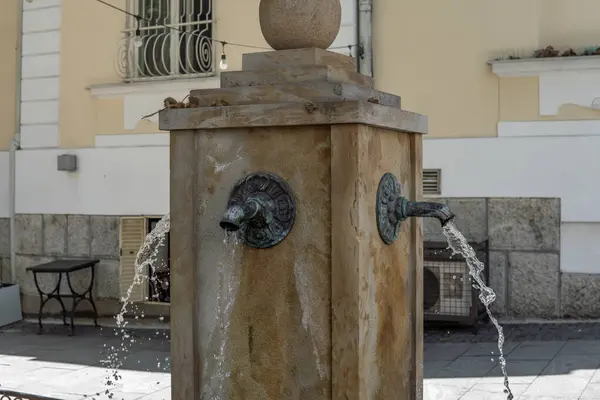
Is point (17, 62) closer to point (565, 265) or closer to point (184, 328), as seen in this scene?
point (565, 265)

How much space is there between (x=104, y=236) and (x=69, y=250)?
0.58 metres

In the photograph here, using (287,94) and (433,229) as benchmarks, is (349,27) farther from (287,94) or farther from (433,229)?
(287,94)

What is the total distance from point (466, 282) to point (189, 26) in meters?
4.67

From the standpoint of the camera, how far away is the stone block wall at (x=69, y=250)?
10719 millimetres

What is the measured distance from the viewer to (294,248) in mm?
3699

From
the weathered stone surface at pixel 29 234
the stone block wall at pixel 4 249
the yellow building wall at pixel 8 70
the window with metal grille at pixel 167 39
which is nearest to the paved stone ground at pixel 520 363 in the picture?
the window with metal grille at pixel 167 39

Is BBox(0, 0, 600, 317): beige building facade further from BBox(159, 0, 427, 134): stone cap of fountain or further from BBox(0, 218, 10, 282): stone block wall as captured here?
BBox(159, 0, 427, 134): stone cap of fountain

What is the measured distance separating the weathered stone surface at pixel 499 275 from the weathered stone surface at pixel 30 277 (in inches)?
214

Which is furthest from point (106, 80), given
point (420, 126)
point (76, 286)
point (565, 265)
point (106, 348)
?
point (420, 126)

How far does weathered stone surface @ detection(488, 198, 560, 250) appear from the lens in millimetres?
8766

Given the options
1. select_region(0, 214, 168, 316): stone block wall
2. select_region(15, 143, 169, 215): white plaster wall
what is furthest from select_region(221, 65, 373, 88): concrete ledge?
select_region(0, 214, 168, 316): stone block wall

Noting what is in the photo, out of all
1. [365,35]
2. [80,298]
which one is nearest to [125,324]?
[80,298]

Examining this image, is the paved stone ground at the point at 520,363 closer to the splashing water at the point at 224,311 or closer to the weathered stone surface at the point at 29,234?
the splashing water at the point at 224,311

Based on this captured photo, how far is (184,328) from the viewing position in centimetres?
393
